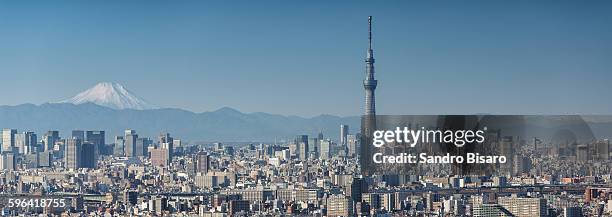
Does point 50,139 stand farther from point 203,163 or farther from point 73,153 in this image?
point 203,163

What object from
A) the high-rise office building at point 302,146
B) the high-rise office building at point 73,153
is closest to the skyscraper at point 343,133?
the high-rise office building at point 302,146

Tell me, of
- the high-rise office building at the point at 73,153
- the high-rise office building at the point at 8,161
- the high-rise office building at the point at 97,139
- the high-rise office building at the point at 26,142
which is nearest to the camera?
the high-rise office building at the point at 8,161

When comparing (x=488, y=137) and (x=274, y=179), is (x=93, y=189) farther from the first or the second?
(x=488, y=137)

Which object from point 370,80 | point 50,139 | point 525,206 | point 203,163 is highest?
point 370,80

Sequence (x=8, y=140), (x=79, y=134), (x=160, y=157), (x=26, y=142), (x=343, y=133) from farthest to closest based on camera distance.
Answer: (x=79, y=134) → (x=26, y=142) → (x=8, y=140) → (x=160, y=157) → (x=343, y=133)

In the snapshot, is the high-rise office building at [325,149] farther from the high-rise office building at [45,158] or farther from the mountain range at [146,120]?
the high-rise office building at [45,158]

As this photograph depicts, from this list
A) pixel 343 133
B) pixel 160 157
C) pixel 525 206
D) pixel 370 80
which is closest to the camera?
pixel 525 206

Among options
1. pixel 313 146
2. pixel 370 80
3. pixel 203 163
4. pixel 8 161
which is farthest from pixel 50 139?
pixel 370 80
